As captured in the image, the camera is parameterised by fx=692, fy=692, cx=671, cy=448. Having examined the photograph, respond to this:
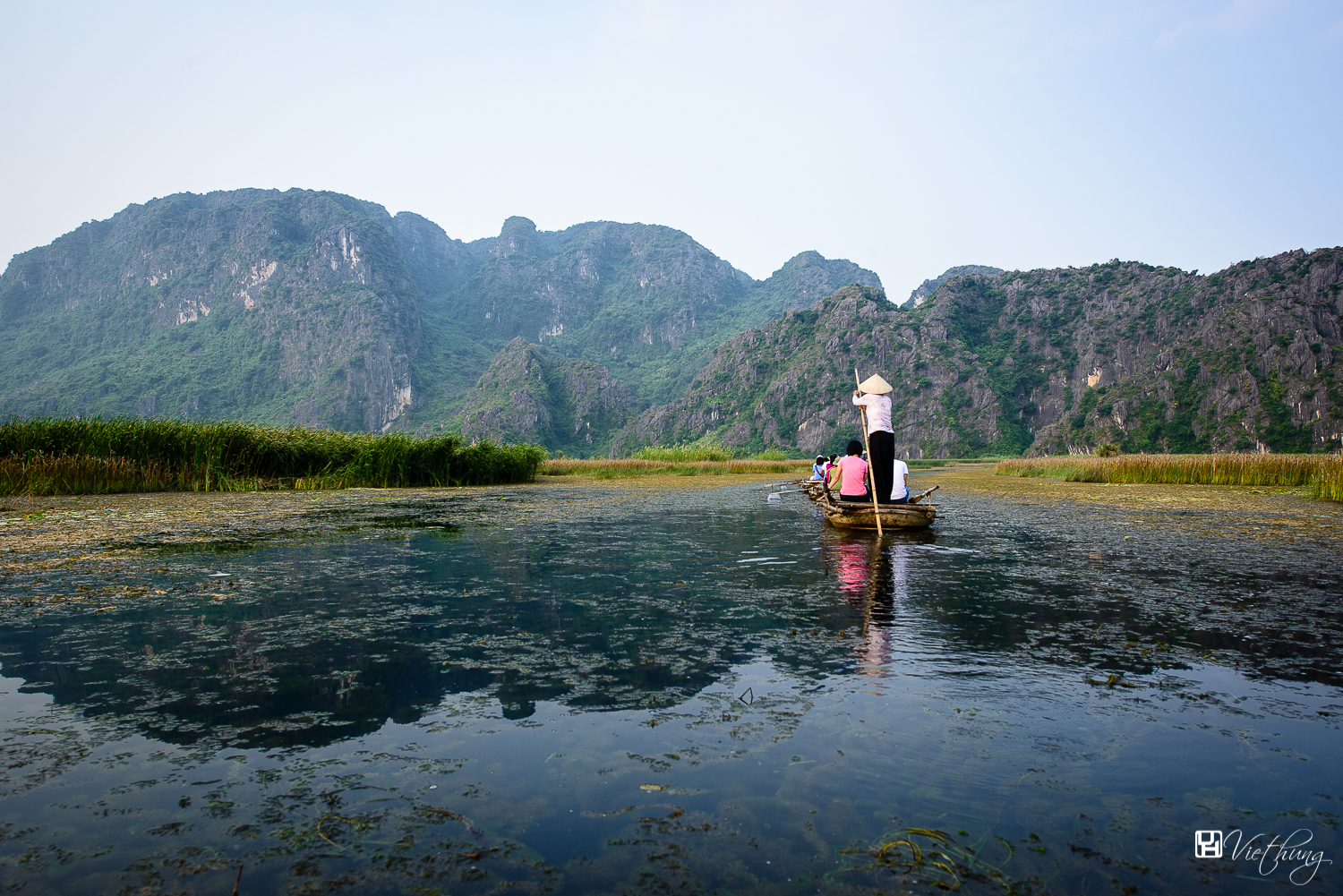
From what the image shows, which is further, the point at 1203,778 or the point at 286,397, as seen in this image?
the point at 286,397

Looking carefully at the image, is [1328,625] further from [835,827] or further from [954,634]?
[835,827]

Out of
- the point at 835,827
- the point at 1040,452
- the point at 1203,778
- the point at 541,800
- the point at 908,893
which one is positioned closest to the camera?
the point at 908,893

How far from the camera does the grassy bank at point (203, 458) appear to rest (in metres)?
18.4

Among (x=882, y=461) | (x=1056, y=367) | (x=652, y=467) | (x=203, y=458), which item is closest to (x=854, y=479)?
(x=882, y=461)

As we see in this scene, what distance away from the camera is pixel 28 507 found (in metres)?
15.1

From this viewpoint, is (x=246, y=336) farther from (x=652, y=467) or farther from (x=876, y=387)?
(x=876, y=387)

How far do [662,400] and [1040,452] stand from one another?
98.2 metres

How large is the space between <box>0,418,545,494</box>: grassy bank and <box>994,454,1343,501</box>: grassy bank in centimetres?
2882

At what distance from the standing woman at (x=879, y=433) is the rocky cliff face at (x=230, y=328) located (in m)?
157

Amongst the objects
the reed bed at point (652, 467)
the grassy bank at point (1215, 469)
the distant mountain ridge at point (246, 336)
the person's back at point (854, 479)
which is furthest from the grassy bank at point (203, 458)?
the distant mountain ridge at point (246, 336)

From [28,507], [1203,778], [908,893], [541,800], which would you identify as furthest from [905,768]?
[28,507]

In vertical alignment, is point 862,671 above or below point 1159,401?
below
